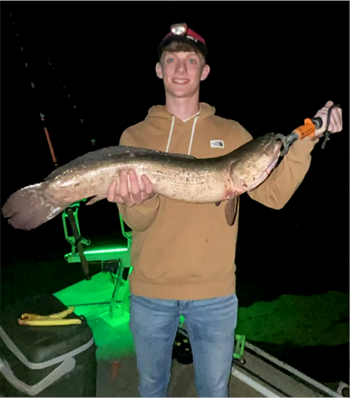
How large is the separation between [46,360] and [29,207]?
4.04 feet

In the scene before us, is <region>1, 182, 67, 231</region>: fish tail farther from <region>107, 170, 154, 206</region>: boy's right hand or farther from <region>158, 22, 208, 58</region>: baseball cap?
<region>158, 22, 208, 58</region>: baseball cap

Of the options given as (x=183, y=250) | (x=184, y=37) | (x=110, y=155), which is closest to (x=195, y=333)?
(x=183, y=250)

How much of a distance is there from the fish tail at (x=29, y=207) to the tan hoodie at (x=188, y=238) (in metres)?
0.48

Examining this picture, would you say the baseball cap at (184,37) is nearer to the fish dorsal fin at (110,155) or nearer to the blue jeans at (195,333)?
the fish dorsal fin at (110,155)

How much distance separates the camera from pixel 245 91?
39.2m

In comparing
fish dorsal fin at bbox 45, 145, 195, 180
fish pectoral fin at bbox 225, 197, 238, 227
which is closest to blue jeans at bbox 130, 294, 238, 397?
fish pectoral fin at bbox 225, 197, 238, 227

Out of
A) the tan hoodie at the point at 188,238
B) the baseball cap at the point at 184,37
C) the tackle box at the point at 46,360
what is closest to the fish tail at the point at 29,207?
the tan hoodie at the point at 188,238

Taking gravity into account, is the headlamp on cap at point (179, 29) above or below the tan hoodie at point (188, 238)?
above

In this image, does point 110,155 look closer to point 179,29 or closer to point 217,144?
point 217,144

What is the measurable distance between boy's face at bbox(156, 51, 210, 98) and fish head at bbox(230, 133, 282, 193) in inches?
21.7

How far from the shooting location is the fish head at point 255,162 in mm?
2025

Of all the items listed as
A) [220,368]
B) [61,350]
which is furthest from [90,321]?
[220,368]

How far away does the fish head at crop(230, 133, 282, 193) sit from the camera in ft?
6.64

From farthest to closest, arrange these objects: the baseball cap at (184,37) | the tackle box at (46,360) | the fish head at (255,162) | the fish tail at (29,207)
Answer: the tackle box at (46,360), the baseball cap at (184,37), the fish tail at (29,207), the fish head at (255,162)
